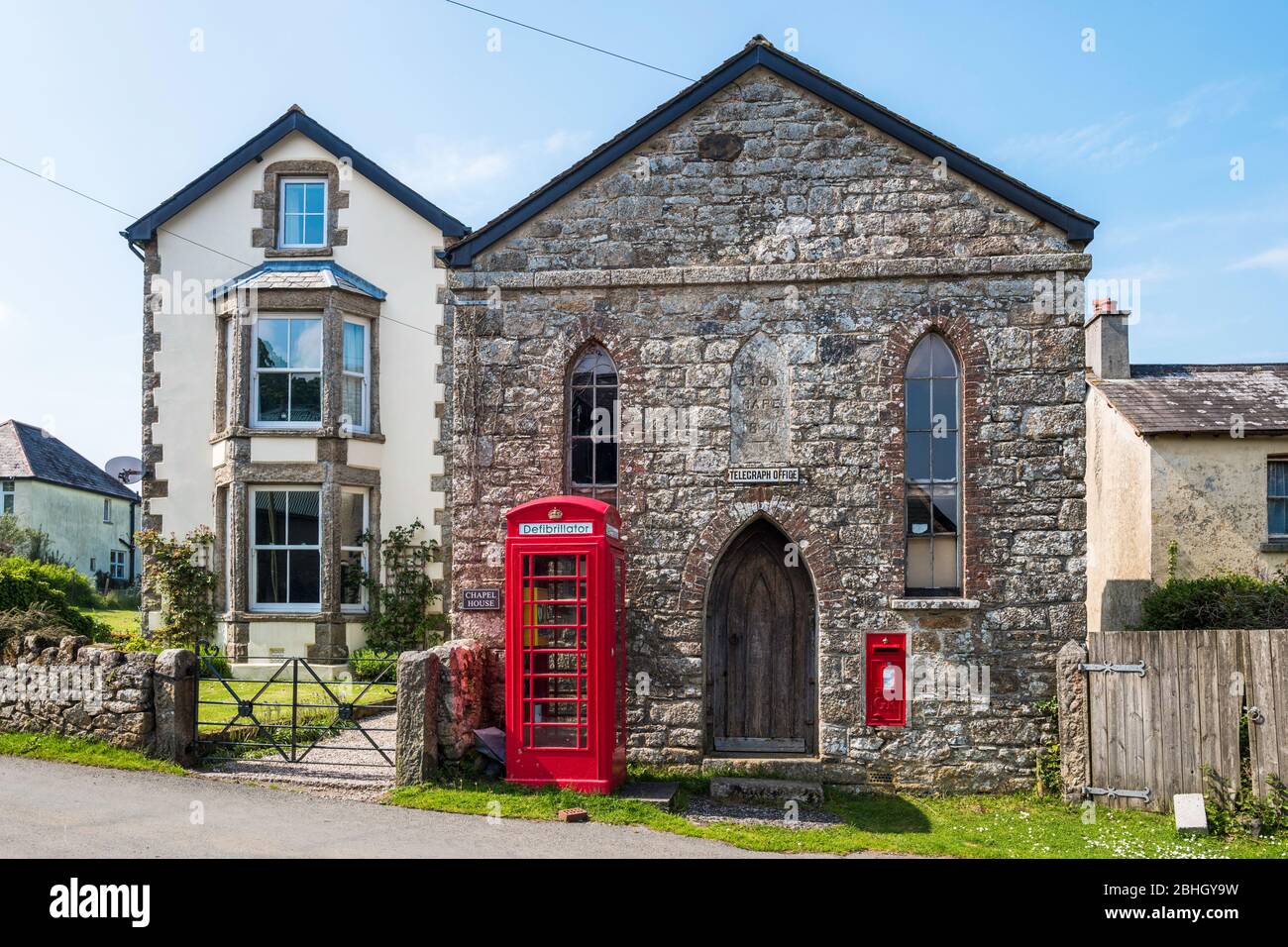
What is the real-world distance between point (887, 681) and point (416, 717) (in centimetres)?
482

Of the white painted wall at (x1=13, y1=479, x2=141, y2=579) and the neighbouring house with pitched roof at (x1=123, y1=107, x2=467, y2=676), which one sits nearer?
the neighbouring house with pitched roof at (x1=123, y1=107, x2=467, y2=676)

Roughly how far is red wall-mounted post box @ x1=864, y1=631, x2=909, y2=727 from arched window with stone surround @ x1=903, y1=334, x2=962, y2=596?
609 millimetres

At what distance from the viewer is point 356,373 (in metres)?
17.5

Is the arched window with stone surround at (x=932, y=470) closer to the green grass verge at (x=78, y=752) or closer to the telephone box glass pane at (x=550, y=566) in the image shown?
the telephone box glass pane at (x=550, y=566)

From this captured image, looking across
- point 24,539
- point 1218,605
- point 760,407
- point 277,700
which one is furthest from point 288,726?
point 24,539

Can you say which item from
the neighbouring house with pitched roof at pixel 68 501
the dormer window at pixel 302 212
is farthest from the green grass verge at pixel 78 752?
the neighbouring house with pitched roof at pixel 68 501

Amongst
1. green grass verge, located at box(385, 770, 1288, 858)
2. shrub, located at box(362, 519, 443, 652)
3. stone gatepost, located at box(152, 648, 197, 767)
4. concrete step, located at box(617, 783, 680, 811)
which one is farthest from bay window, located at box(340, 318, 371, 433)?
concrete step, located at box(617, 783, 680, 811)

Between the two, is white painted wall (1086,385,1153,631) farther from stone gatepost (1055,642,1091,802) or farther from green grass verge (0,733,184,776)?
green grass verge (0,733,184,776)

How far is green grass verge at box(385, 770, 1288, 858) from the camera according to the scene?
8.66 metres

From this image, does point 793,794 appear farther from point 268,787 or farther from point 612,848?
point 268,787

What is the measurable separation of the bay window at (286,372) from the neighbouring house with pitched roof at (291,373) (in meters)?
0.02

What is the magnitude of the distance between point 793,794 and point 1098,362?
14.5m

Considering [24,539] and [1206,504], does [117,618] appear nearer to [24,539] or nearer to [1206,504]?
[24,539]
